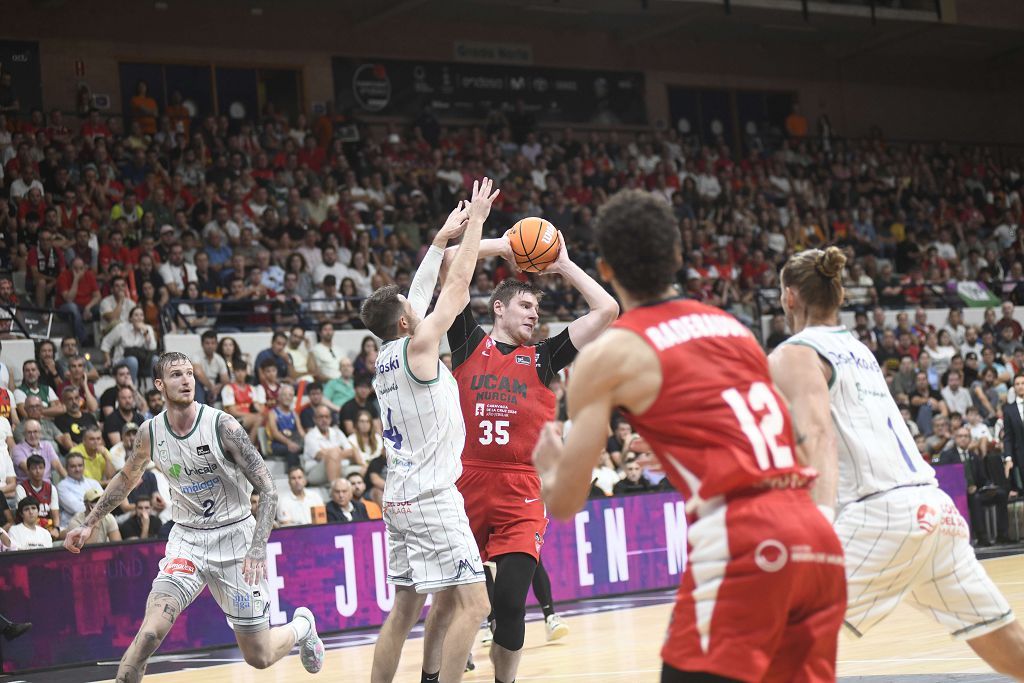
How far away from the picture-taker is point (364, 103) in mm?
24672

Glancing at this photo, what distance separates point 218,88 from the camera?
23281mm

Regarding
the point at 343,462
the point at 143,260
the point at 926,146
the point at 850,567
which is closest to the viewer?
the point at 850,567

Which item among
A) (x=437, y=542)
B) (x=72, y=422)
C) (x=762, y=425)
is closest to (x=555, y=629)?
(x=437, y=542)

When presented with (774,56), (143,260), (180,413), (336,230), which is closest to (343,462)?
(143,260)

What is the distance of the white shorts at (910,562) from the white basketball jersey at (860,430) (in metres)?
0.06

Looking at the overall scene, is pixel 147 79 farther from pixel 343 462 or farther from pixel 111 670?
pixel 111 670

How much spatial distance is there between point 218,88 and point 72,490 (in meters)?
12.8

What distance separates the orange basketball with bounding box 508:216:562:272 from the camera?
686 cm

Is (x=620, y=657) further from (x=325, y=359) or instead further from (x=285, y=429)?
(x=325, y=359)

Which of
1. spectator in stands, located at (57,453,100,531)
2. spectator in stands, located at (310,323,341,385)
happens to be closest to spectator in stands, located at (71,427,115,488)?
spectator in stands, located at (57,453,100,531)

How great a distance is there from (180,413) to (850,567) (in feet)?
13.6

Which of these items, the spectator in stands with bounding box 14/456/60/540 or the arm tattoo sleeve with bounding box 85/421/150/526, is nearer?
the arm tattoo sleeve with bounding box 85/421/150/526

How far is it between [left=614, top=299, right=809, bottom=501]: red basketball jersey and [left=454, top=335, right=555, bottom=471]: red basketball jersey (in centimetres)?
339

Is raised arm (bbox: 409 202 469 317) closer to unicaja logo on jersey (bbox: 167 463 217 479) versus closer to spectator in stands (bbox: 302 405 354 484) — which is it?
unicaja logo on jersey (bbox: 167 463 217 479)
